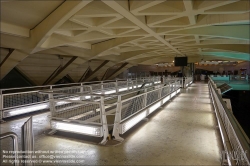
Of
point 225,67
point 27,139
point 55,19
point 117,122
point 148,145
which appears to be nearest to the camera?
point 27,139

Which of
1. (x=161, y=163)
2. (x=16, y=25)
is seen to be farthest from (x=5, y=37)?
(x=161, y=163)

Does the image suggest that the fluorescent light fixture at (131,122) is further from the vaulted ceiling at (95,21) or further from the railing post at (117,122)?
the vaulted ceiling at (95,21)

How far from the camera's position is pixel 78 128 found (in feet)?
11.9

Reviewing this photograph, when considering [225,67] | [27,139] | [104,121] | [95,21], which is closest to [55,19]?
[95,21]

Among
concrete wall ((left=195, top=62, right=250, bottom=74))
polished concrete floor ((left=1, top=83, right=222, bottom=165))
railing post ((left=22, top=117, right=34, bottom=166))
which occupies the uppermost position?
concrete wall ((left=195, top=62, right=250, bottom=74))

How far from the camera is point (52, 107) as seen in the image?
4.00m

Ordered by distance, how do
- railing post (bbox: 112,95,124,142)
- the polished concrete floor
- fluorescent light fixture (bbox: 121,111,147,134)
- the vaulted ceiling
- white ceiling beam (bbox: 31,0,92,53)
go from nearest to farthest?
the polished concrete floor → railing post (bbox: 112,95,124,142) → fluorescent light fixture (bbox: 121,111,147,134) → white ceiling beam (bbox: 31,0,92,53) → the vaulted ceiling

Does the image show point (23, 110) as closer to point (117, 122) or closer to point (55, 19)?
point (55, 19)

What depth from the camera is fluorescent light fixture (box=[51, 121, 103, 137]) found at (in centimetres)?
342

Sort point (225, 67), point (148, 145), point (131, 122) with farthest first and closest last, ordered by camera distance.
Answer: point (225, 67), point (131, 122), point (148, 145)

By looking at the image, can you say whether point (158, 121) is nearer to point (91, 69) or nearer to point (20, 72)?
point (20, 72)

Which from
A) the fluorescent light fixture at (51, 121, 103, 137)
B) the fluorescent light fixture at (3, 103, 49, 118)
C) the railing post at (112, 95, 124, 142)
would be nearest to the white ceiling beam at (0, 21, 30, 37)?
the fluorescent light fixture at (3, 103, 49, 118)

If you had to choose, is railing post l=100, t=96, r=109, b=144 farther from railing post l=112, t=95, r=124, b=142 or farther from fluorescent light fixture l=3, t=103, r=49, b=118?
fluorescent light fixture l=3, t=103, r=49, b=118

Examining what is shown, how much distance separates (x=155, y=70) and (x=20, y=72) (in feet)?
85.4
